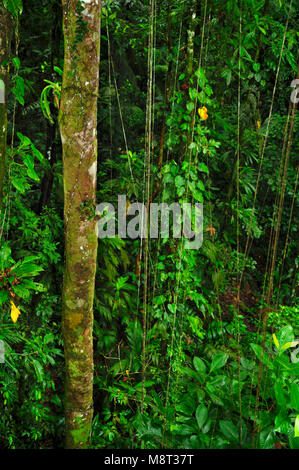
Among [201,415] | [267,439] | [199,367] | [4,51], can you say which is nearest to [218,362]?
[199,367]

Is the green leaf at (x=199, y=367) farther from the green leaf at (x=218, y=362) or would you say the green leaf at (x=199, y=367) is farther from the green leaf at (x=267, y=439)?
the green leaf at (x=267, y=439)

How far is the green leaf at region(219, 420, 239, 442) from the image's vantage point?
3.54ft

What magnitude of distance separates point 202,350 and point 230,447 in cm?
76

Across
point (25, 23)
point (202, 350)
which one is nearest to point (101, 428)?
point (202, 350)

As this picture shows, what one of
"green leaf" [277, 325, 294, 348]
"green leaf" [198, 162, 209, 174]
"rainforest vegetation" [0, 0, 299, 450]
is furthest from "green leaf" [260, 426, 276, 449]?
"green leaf" [198, 162, 209, 174]

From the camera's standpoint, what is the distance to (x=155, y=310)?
1.61 meters

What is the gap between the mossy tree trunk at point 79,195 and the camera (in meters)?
0.92

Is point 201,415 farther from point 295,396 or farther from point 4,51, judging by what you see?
point 4,51

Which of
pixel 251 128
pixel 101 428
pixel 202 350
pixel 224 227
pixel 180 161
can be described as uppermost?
pixel 251 128

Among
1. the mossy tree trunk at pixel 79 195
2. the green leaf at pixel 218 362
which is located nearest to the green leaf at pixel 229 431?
the green leaf at pixel 218 362

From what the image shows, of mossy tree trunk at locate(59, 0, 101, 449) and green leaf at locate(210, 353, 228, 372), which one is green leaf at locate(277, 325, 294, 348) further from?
mossy tree trunk at locate(59, 0, 101, 449)
